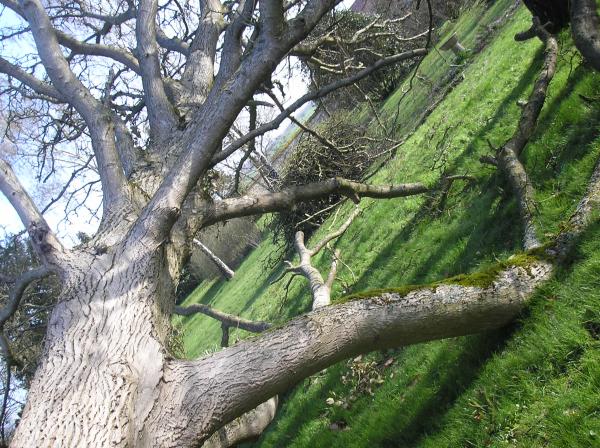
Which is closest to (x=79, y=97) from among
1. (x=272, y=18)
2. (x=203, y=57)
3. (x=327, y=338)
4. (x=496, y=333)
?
(x=203, y=57)

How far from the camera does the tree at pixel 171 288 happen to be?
9.22ft

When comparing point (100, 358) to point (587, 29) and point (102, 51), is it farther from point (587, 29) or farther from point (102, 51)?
point (102, 51)

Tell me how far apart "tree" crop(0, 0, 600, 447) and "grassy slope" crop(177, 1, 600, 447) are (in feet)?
0.83

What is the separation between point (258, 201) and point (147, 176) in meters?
1.23

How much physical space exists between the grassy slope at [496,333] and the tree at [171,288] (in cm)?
25

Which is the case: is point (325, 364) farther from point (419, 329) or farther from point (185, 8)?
point (185, 8)

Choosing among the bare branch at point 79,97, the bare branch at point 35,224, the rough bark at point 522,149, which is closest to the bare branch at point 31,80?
the bare branch at point 79,97

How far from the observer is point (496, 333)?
3477 mm

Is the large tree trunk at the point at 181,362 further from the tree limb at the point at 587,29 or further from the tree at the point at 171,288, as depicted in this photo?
the tree limb at the point at 587,29

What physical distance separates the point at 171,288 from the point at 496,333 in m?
2.55

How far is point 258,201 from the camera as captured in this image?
15.4ft

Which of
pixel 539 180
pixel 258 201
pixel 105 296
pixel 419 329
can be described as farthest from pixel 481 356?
pixel 105 296

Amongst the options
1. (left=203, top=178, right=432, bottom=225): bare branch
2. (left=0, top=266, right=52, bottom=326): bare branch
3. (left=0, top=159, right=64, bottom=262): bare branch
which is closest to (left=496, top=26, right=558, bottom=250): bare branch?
(left=203, top=178, right=432, bottom=225): bare branch

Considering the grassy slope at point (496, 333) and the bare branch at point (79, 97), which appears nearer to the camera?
the grassy slope at point (496, 333)
